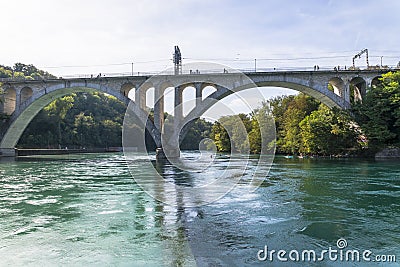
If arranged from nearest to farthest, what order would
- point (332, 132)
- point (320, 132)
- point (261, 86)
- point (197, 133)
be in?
1. point (332, 132)
2. point (320, 132)
3. point (261, 86)
4. point (197, 133)

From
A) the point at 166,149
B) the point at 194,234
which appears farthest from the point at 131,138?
the point at 194,234

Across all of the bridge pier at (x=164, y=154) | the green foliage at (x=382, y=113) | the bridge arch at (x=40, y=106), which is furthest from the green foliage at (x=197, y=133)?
the green foliage at (x=382, y=113)

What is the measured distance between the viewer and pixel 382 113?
111 feet

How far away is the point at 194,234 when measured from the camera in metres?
7.38

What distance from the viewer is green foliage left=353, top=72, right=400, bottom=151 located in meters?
32.9

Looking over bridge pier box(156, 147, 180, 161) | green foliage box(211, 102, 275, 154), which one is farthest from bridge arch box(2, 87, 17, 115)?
green foliage box(211, 102, 275, 154)

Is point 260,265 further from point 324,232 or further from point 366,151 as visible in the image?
point 366,151

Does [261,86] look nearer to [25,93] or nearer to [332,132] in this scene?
[332,132]

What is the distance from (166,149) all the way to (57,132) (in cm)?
3584

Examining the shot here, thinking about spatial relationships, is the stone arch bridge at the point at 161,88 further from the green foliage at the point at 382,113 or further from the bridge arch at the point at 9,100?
the green foliage at the point at 382,113

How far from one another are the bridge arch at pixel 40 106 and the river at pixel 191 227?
29936 mm

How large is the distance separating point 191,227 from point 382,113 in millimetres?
30868

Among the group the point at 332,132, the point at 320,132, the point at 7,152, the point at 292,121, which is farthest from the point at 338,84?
the point at 7,152

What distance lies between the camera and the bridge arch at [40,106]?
4272 centimetres
